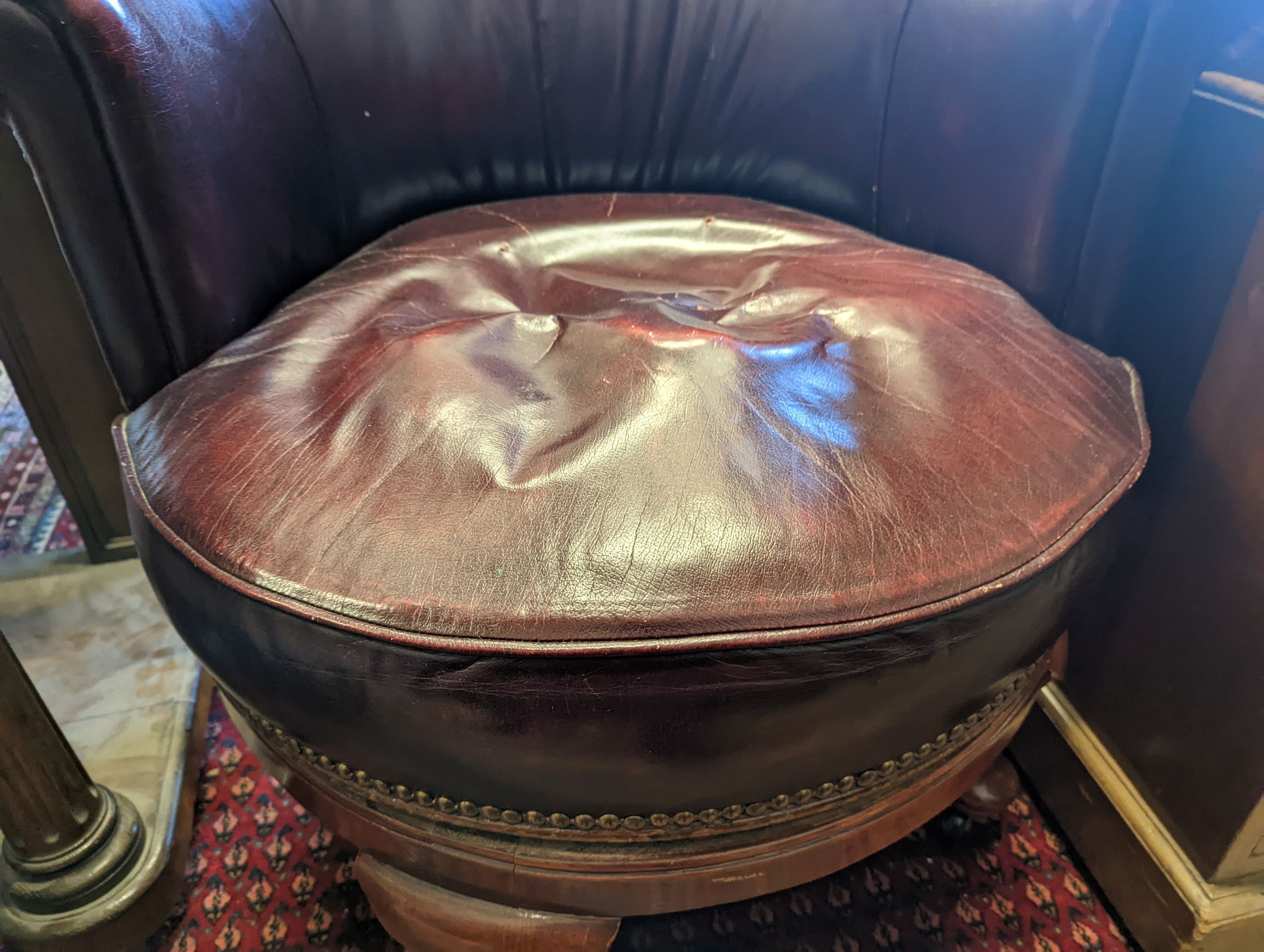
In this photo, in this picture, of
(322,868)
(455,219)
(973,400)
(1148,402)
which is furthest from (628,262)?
(322,868)

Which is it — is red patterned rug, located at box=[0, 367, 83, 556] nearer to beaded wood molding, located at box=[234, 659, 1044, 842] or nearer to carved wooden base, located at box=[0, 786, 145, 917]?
carved wooden base, located at box=[0, 786, 145, 917]

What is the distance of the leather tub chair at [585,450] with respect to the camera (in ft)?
1.44

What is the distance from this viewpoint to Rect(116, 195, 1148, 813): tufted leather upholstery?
0.43 metres

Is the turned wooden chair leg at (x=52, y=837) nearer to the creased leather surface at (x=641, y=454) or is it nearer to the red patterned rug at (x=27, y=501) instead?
the creased leather surface at (x=641, y=454)

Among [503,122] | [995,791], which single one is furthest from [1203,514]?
[503,122]

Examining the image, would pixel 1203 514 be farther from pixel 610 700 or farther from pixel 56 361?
pixel 56 361

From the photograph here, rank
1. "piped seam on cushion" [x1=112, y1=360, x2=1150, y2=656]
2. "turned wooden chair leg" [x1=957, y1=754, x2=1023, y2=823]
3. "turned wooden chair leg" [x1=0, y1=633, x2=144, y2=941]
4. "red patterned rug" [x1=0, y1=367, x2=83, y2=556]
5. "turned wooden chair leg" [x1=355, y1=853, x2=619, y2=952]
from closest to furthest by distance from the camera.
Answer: "piped seam on cushion" [x1=112, y1=360, x2=1150, y2=656], "turned wooden chair leg" [x1=355, y1=853, x2=619, y2=952], "turned wooden chair leg" [x1=0, y1=633, x2=144, y2=941], "turned wooden chair leg" [x1=957, y1=754, x2=1023, y2=823], "red patterned rug" [x1=0, y1=367, x2=83, y2=556]

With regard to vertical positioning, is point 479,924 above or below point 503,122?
below

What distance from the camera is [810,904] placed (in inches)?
31.2

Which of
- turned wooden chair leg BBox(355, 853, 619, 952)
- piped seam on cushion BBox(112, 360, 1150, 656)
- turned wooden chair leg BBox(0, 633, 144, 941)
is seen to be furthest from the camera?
turned wooden chair leg BBox(0, 633, 144, 941)

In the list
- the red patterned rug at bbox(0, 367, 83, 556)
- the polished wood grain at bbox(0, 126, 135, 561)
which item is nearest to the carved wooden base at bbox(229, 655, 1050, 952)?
the polished wood grain at bbox(0, 126, 135, 561)

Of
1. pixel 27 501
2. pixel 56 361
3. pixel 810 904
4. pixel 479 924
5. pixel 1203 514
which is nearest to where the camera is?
→ pixel 479 924

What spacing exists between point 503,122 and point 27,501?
42.7 inches

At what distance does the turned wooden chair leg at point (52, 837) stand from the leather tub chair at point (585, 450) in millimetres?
238
